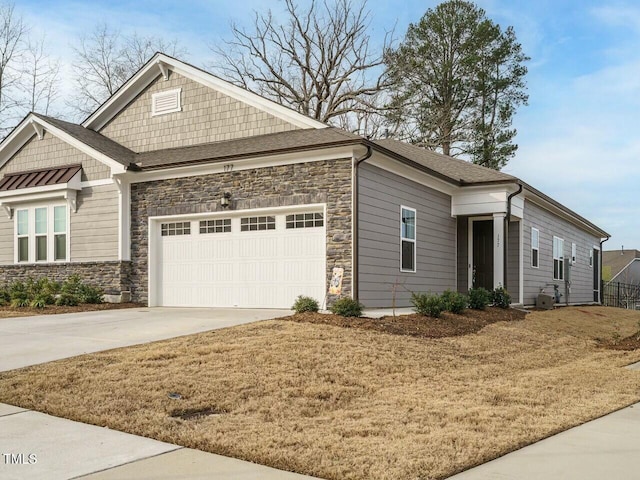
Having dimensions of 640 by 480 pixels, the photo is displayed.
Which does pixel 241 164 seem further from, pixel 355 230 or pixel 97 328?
pixel 97 328

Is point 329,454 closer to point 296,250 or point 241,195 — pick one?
point 296,250

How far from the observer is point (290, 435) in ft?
17.9

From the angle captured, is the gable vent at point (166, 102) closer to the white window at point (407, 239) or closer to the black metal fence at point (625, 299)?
the white window at point (407, 239)

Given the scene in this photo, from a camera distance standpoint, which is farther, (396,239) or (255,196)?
(396,239)

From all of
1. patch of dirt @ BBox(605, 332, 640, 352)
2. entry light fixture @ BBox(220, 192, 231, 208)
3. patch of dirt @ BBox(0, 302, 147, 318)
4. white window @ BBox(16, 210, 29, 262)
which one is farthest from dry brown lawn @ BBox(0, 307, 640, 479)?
white window @ BBox(16, 210, 29, 262)

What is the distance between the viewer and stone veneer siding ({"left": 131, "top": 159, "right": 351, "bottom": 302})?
13.5m

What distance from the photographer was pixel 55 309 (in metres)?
15.0

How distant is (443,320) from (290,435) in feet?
25.4

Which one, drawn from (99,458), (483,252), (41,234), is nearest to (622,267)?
(483,252)

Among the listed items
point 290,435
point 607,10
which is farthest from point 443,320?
point 290,435

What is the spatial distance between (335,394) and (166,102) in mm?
12880

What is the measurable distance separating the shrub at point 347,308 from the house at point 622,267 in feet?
142

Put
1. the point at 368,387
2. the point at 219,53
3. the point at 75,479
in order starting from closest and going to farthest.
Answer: the point at 75,479, the point at 368,387, the point at 219,53

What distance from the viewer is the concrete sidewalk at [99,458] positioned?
450 cm
